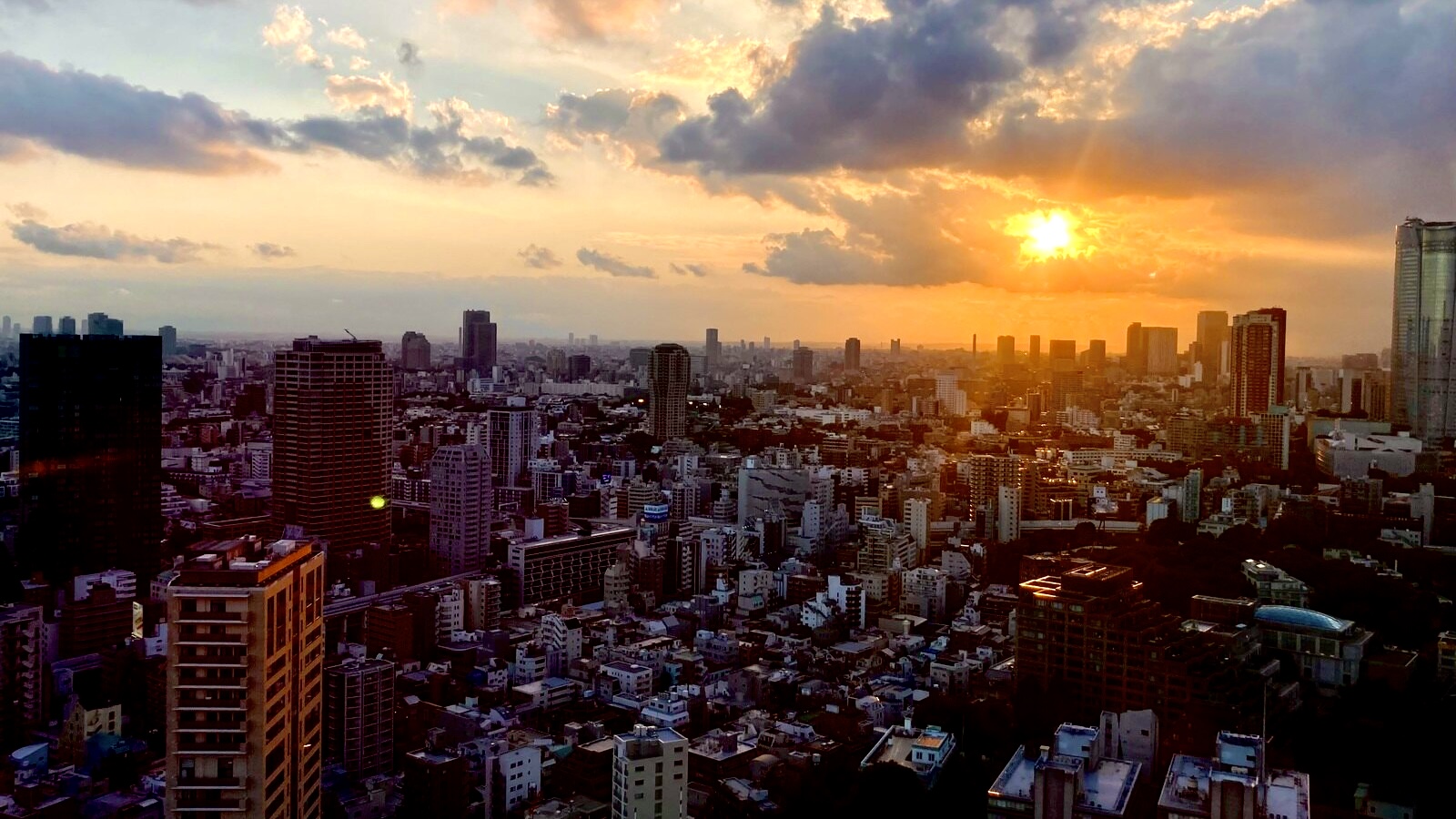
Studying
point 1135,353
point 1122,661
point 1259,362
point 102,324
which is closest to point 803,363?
point 1135,353

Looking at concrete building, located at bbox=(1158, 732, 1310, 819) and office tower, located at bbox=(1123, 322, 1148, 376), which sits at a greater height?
office tower, located at bbox=(1123, 322, 1148, 376)

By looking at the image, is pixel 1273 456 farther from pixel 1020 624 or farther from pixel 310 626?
pixel 310 626

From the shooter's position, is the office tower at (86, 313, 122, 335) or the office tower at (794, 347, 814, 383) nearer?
the office tower at (86, 313, 122, 335)

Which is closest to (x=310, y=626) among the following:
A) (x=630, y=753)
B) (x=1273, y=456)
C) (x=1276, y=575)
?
(x=630, y=753)

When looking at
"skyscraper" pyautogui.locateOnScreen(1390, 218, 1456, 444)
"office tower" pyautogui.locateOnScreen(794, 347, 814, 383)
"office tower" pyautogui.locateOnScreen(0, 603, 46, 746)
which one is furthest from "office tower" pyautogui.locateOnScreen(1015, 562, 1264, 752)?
"office tower" pyautogui.locateOnScreen(794, 347, 814, 383)

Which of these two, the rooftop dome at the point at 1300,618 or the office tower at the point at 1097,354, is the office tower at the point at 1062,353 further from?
the rooftop dome at the point at 1300,618

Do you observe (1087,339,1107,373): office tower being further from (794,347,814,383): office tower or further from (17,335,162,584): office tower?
(17,335,162,584): office tower

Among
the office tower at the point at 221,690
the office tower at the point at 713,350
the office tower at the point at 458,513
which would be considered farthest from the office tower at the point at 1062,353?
the office tower at the point at 221,690
